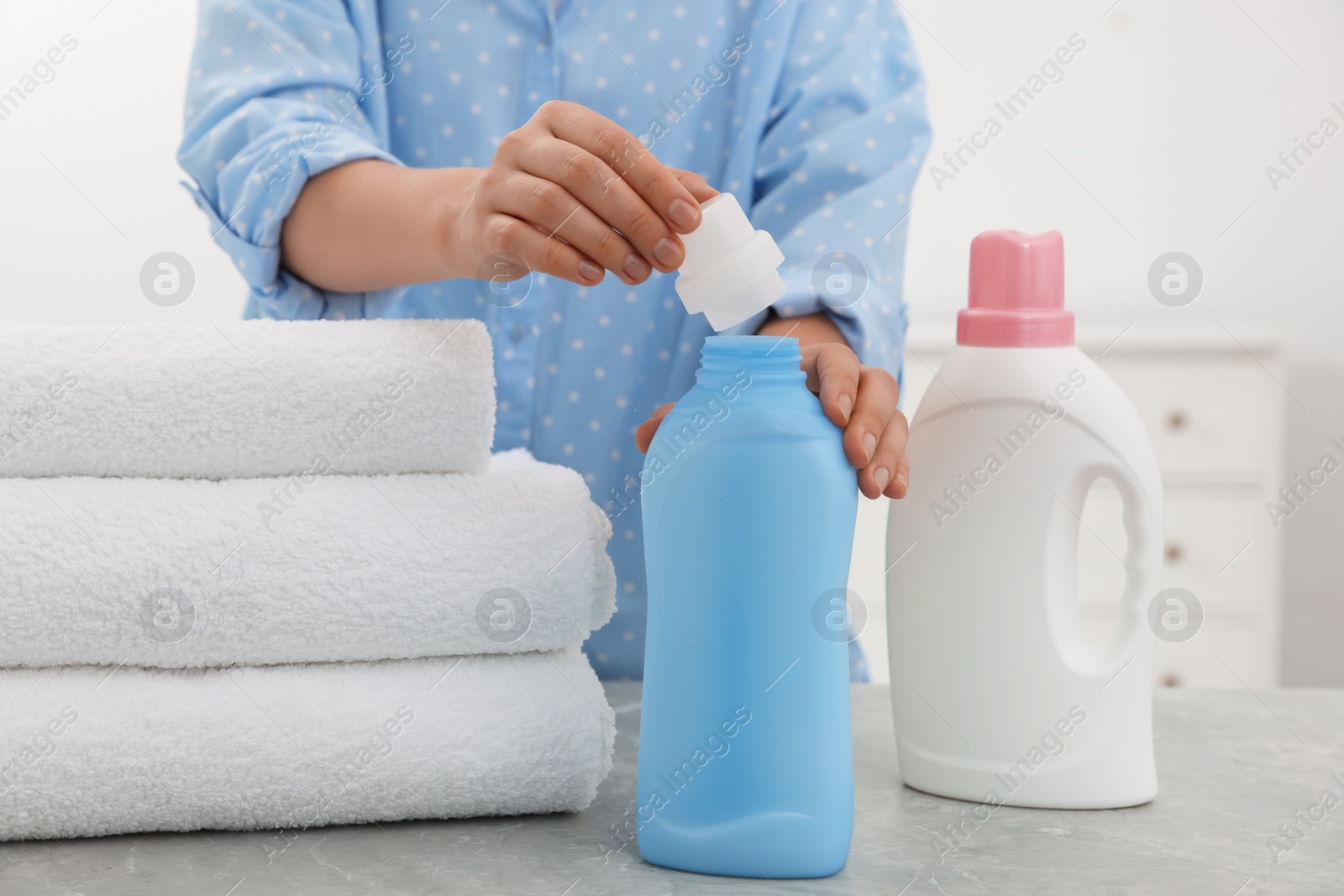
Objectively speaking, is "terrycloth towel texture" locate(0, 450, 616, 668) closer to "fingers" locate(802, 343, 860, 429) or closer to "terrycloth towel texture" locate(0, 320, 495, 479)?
"terrycloth towel texture" locate(0, 320, 495, 479)

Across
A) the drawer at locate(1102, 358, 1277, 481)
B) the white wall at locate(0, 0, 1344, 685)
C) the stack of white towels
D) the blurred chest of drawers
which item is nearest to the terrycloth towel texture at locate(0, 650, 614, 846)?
the stack of white towels

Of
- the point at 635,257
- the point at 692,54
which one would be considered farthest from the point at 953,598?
the point at 692,54

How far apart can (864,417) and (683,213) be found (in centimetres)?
10

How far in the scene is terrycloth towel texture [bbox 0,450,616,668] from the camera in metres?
0.40

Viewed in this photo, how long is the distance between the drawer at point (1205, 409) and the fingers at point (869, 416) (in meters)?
1.27

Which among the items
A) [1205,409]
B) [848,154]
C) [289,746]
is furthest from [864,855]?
[1205,409]

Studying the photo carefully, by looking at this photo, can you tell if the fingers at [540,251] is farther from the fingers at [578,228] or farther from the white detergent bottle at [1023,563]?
the white detergent bottle at [1023,563]

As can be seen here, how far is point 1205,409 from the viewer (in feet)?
5.20

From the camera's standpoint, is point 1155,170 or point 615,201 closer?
point 615,201

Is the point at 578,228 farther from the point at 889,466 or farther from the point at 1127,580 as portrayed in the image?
the point at 1127,580

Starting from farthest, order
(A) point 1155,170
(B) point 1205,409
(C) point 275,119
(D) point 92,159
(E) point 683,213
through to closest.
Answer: (A) point 1155,170 → (D) point 92,159 → (B) point 1205,409 → (C) point 275,119 → (E) point 683,213

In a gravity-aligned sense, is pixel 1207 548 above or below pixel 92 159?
below

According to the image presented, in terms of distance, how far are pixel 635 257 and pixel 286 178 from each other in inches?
9.4

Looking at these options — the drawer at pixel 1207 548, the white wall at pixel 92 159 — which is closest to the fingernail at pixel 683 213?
the drawer at pixel 1207 548
